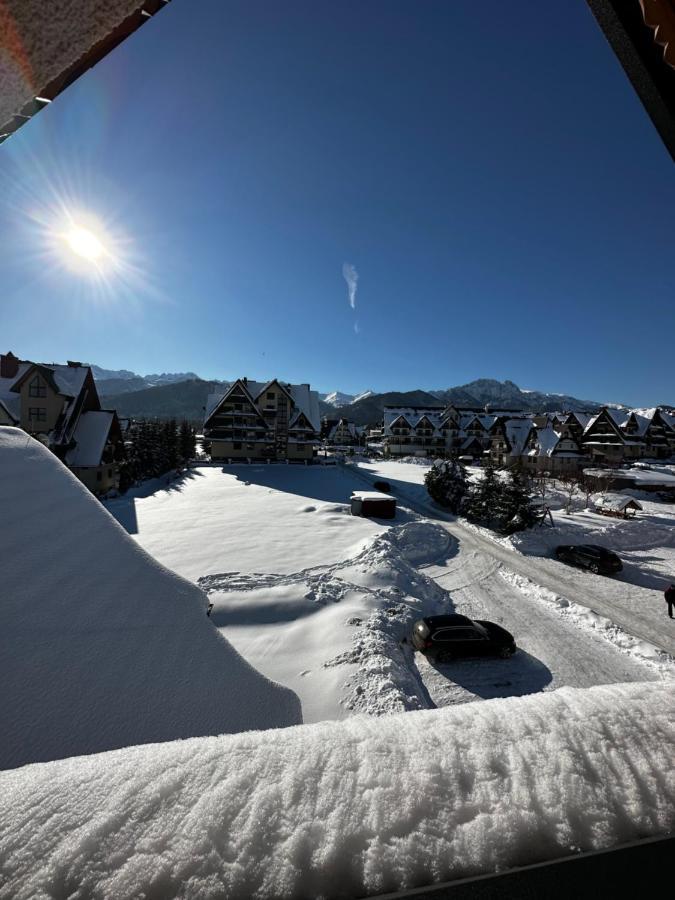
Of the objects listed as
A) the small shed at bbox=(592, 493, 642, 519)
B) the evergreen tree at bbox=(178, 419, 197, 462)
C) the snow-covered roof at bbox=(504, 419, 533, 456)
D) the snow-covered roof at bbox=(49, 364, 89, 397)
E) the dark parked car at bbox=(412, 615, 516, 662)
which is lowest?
the dark parked car at bbox=(412, 615, 516, 662)

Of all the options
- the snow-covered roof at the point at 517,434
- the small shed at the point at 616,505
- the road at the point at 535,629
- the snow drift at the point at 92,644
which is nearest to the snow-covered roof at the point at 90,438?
the road at the point at 535,629

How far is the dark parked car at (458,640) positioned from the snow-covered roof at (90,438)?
22113 mm

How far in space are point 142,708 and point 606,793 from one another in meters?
3.15

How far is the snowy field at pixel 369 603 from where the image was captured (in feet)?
25.5

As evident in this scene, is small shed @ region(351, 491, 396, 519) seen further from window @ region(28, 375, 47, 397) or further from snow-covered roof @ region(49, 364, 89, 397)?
window @ region(28, 375, 47, 397)

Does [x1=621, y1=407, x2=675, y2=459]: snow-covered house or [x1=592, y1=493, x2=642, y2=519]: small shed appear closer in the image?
[x1=592, y1=493, x2=642, y2=519]: small shed

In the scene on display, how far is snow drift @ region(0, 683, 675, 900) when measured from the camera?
0.94m

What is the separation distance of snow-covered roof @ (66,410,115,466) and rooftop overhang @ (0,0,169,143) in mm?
25024

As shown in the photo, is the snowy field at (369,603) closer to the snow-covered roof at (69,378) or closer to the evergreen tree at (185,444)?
the snow-covered roof at (69,378)

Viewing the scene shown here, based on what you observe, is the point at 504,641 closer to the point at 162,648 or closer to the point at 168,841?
the point at 162,648

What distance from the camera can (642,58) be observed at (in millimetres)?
1534

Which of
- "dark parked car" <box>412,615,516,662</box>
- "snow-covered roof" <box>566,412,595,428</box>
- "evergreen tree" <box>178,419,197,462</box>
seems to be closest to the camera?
"dark parked car" <box>412,615,516,662</box>

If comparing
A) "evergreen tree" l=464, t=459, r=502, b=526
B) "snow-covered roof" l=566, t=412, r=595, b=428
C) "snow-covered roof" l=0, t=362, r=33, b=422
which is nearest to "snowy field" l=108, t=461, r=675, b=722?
"evergreen tree" l=464, t=459, r=502, b=526

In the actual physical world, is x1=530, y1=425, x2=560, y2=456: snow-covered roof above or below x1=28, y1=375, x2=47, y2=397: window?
below
